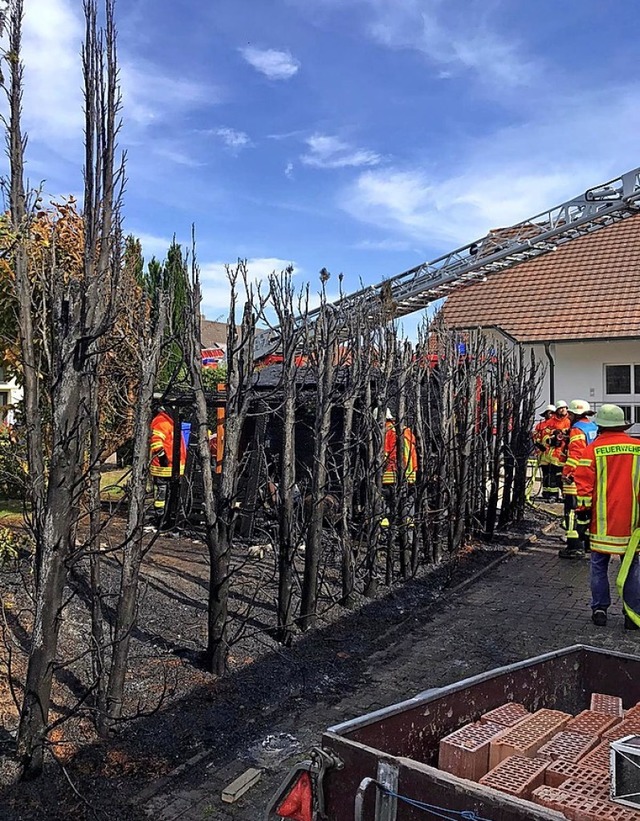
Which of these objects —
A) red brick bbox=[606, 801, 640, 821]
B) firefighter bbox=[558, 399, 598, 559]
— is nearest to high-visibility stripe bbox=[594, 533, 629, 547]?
firefighter bbox=[558, 399, 598, 559]

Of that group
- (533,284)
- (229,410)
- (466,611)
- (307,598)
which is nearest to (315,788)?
A: (229,410)

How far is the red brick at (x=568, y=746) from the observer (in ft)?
8.79

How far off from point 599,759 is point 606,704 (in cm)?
73

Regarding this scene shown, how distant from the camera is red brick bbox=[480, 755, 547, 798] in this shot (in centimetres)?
240

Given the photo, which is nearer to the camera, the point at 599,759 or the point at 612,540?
the point at 599,759

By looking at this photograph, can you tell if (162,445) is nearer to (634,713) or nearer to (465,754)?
(634,713)

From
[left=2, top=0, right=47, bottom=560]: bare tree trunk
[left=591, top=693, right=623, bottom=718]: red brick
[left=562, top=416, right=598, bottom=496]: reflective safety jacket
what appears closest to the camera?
[left=591, top=693, right=623, bottom=718]: red brick

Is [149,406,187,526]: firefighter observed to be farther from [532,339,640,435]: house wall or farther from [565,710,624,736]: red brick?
[532,339,640,435]: house wall

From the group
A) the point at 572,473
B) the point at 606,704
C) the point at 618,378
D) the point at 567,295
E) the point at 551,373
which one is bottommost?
the point at 606,704

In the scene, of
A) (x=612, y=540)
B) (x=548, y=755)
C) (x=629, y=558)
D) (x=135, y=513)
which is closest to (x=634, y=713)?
(x=548, y=755)

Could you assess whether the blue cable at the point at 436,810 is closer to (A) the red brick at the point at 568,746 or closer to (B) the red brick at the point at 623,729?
(A) the red brick at the point at 568,746

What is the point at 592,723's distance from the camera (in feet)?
10.0

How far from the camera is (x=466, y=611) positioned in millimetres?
7320

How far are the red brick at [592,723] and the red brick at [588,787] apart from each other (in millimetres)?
525
